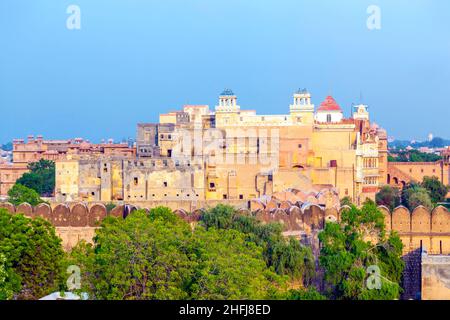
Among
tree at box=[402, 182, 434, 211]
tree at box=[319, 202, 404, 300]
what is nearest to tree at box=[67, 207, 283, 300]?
tree at box=[319, 202, 404, 300]

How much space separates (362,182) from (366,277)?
2758 cm

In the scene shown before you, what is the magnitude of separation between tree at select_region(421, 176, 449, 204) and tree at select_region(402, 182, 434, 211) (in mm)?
3526

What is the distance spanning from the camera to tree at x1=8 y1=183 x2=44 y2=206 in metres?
55.3

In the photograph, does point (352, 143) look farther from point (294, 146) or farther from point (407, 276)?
point (407, 276)

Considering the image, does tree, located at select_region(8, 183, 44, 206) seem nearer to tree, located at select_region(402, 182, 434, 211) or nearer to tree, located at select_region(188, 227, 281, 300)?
tree, located at select_region(402, 182, 434, 211)

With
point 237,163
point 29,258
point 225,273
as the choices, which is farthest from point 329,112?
point 225,273

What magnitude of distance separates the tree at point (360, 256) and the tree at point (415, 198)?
21.4m

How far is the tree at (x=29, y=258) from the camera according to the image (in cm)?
3322

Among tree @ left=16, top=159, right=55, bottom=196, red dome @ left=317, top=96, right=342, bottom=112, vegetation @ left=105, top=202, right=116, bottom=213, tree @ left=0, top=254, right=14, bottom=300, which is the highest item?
red dome @ left=317, top=96, right=342, bottom=112

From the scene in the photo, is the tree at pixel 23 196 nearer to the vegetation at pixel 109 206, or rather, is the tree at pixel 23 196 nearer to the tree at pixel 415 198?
the vegetation at pixel 109 206

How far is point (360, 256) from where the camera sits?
1380 inches

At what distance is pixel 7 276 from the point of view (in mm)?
32094

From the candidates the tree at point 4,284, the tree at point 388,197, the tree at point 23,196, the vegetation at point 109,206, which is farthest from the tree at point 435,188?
the tree at point 4,284

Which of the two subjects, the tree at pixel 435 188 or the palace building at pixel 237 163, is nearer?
the palace building at pixel 237 163
